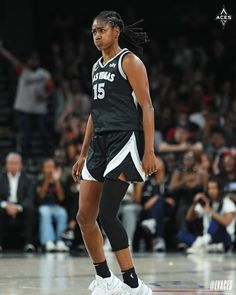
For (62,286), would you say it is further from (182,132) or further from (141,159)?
(182,132)

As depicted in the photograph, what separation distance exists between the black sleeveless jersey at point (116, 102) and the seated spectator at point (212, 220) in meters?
6.07

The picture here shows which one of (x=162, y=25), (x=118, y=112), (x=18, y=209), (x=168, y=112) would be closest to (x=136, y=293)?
(x=118, y=112)

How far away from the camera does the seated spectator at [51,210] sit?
513 inches

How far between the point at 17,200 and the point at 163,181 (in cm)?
227

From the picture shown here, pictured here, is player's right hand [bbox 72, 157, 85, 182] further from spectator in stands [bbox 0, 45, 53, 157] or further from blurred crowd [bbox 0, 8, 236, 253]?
spectator in stands [bbox 0, 45, 53, 157]

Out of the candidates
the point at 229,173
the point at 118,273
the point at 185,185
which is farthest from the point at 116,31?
the point at 185,185

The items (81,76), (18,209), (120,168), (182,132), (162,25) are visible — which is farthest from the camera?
(162,25)

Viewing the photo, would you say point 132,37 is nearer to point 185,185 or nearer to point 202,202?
point 202,202

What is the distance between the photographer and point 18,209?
13148 mm

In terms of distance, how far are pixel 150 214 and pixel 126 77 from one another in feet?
22.5

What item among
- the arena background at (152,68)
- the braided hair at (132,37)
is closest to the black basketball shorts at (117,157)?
the braided hair at (132,37)

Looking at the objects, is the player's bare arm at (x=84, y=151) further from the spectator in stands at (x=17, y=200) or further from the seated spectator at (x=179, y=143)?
the seated spectator at (x=179, y=143)

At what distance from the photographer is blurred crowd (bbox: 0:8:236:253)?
13.0 m

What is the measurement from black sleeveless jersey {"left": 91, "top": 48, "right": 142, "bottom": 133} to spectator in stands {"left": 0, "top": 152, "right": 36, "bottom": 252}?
6382mm
